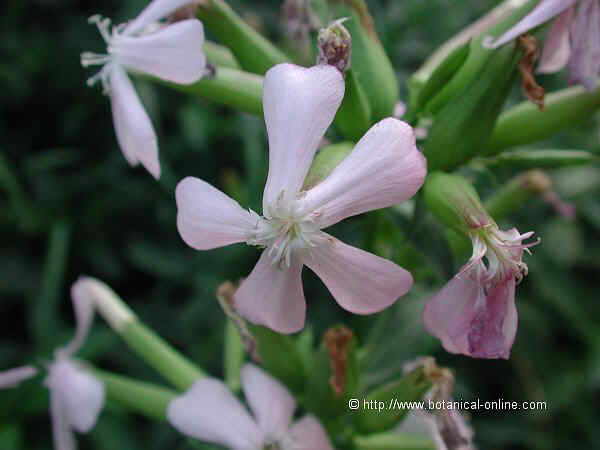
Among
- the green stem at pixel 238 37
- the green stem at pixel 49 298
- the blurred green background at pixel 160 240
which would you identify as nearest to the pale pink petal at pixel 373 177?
the green stem at pixel 238 37

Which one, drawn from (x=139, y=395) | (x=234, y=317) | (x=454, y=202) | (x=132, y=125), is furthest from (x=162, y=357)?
(x=454, y=202)

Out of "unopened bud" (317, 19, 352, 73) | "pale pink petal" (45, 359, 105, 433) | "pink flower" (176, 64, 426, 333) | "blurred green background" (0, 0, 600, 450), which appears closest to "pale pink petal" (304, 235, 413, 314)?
"pink flower" (176, 64, 426, 333)

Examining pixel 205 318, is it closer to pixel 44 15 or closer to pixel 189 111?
pixel 189 111

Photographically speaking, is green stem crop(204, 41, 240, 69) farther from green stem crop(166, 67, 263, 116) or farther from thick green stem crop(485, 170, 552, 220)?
thick green stem crop(485, 170, 552, 220)

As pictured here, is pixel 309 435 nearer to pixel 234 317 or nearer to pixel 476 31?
pixel 234 317

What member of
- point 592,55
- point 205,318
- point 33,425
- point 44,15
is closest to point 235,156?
point 205,318

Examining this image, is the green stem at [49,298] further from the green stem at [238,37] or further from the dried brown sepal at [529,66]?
the dried brown sepal at [529,66]
